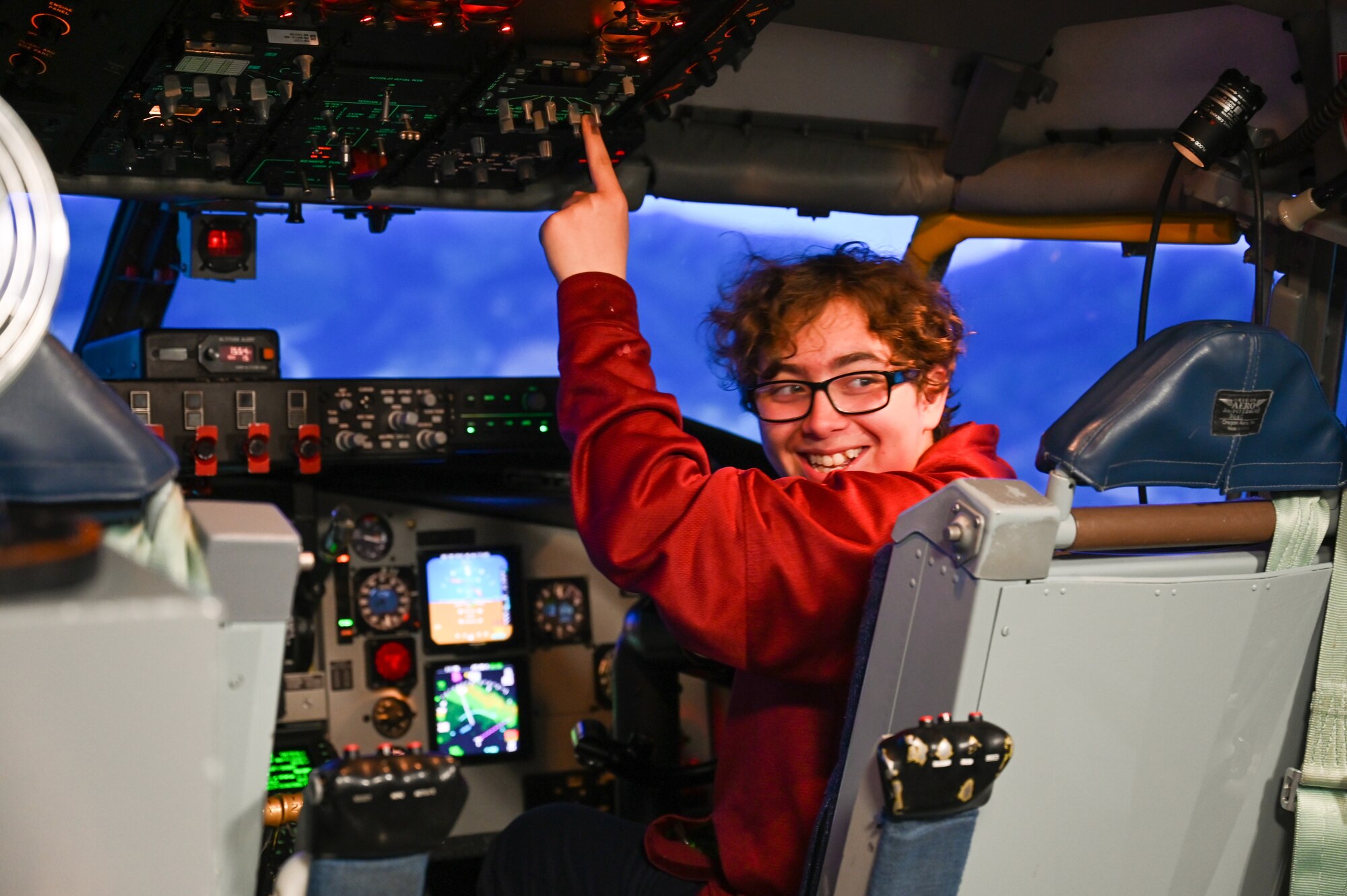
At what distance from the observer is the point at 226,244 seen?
2.48 m

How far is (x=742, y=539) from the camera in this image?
4.28 ft

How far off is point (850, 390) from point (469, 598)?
4.73 feet

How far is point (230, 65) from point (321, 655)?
4.54 ft

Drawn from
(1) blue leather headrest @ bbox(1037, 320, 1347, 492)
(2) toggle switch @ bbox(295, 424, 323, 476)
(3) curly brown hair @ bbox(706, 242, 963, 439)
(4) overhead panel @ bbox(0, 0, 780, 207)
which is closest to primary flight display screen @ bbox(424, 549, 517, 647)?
(2) toggle switch @ bbox(295, 424, 323, 476)

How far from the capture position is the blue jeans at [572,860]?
1.70 m

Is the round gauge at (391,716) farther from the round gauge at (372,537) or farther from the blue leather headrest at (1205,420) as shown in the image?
the blue leather headrest at (1205,420)

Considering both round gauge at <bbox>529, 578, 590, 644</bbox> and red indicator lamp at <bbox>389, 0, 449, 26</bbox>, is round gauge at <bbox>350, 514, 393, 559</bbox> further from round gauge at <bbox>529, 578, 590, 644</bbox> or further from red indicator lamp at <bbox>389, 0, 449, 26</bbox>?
red indicator lamp at <bbox>389, 0, 449, 26</bbox>

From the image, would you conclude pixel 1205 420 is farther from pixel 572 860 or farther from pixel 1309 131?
pixel 572 860

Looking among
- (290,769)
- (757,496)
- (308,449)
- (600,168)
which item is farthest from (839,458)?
(290,769)

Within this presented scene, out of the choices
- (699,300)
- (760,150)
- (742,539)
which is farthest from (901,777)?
(699,300)

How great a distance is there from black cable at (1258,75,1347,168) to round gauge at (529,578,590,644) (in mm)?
1675

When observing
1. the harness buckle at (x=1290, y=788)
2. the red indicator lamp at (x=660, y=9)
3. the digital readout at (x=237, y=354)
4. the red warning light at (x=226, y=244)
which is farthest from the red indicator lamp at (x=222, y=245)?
the harness buckle at (x=1290, y=788)

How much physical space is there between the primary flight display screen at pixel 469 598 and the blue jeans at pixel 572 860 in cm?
91

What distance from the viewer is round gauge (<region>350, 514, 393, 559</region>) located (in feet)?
9.07
